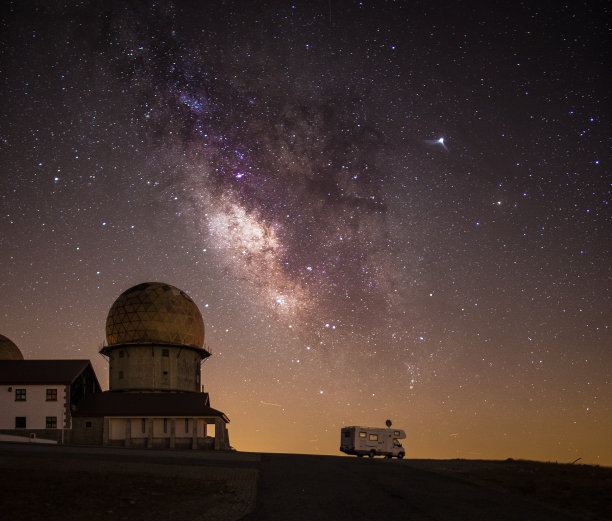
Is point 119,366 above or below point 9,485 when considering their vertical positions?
above

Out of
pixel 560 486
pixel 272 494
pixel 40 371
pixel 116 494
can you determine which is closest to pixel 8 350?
pixel 40 371

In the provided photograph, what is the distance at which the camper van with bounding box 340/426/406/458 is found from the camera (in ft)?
124

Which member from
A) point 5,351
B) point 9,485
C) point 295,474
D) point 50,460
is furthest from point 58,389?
point 9,485

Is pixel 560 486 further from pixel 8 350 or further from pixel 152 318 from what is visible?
pixel 8 350

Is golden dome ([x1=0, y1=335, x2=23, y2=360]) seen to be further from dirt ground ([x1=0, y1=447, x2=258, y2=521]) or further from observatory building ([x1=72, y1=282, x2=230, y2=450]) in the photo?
dirt ground ([x1=0, y1=447, x2=258, y2=521])

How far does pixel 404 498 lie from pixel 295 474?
6.16 meters

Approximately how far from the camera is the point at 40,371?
4075 cm

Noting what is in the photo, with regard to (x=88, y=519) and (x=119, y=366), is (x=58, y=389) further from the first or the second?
(x=88, y=519)

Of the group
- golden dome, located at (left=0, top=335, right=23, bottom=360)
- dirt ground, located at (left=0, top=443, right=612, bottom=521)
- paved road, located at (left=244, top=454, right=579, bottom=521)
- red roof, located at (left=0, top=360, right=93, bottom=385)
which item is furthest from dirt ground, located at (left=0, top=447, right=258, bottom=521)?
golden dome, located at (left=0, top=335, right=23, bottom=360)

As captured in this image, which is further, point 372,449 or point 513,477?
point 372,449

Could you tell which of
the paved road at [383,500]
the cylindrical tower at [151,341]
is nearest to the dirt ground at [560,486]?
the paved road at [383,500]

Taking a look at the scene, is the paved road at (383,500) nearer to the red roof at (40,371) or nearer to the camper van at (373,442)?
the camper van at (373,442)

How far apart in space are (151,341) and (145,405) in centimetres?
567

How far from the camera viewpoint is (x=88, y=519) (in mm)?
10500
